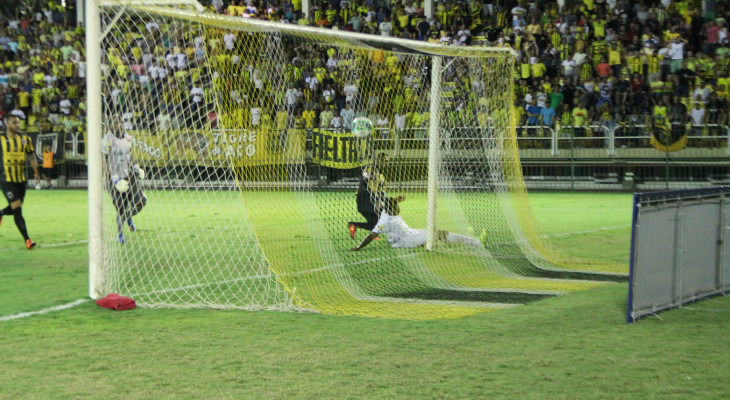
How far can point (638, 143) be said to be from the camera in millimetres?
23594

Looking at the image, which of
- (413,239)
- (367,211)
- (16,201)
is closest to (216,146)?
(367,211)

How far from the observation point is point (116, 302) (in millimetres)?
7695

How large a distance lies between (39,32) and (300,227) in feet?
83.9

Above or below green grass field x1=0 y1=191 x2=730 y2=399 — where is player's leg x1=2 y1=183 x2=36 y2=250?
above

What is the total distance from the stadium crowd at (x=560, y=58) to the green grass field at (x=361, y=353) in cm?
943

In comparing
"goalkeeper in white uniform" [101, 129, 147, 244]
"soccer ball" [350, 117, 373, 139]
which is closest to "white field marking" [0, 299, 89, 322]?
"goalkeeper in white uniform" [101, 129, 147, 244]

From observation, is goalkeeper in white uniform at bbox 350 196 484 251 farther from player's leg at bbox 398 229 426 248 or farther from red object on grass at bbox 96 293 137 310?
red object on grass at bbox 96 293 137 310

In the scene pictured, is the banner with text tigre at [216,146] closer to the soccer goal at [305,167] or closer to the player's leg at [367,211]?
the soccer goal at [305,167]

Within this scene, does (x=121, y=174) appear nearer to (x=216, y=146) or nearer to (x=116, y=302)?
(x=216, y=146)

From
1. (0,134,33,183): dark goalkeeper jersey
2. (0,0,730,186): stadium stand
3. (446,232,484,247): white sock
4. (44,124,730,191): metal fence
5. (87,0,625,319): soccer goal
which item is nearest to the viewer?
(87,0,625,319): soccer goal

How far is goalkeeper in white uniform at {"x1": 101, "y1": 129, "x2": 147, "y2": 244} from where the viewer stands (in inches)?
350

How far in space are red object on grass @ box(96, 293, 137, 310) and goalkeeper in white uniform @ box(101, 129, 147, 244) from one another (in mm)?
1316

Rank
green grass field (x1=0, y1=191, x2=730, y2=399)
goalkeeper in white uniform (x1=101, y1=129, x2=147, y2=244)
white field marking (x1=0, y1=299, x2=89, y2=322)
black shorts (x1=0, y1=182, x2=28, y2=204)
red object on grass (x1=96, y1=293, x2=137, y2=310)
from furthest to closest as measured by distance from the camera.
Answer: black shorts (x1=0, y1=182, x2=28, y2=204) < goalkeeper in white uniform (x1=101, y1=129, x2=147, y2=244) < red object on grass (x1=96, y1=293, x2=137, y2=310) < white field marking (x1=0, y1=299, x2=89, y2=322) < green grass field (x1=0, y1=191, x2=730, y2=399)

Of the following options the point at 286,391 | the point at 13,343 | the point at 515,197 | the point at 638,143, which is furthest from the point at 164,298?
the point at 638,143
